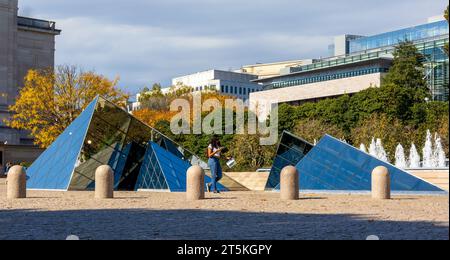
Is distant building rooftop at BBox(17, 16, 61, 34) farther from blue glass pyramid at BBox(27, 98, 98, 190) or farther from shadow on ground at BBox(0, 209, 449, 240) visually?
shadow on ground at BBox(0, 209, 449, 240)

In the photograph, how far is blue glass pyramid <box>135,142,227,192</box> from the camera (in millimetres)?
30172

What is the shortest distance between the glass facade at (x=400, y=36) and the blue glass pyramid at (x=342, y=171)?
64807 millimetres

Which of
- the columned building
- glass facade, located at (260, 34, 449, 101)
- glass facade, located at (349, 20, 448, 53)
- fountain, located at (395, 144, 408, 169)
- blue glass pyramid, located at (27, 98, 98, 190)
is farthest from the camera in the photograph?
glass facade, located at (349, 20, 448, 53)

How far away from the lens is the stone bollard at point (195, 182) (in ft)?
69.9

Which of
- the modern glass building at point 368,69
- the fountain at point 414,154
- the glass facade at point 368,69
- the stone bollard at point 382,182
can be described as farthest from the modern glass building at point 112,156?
the modern glass building at point 368,69

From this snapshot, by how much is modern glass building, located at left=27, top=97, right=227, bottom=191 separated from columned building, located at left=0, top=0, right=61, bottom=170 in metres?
35.2

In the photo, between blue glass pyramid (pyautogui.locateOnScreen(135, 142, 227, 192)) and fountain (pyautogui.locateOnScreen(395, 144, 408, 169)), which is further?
fountain (pyautogui.locateOnScreen(395, 144, 408, 169))

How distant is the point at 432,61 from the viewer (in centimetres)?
8469

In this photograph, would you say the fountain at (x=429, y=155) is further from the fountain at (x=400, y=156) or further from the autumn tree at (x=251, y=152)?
the autumn tree at (x=251, y=152)

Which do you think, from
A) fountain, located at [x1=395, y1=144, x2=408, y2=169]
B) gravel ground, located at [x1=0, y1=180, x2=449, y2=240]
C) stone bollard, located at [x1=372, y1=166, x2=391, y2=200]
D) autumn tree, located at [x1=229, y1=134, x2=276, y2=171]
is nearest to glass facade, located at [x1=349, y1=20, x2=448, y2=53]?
autumn tree, located at [x1=229, y1=134, x2=276, y2=171]

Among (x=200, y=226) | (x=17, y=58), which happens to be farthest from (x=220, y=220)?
(x=17, y=58)

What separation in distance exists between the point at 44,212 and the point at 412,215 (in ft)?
25.0

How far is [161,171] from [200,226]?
1709cm
